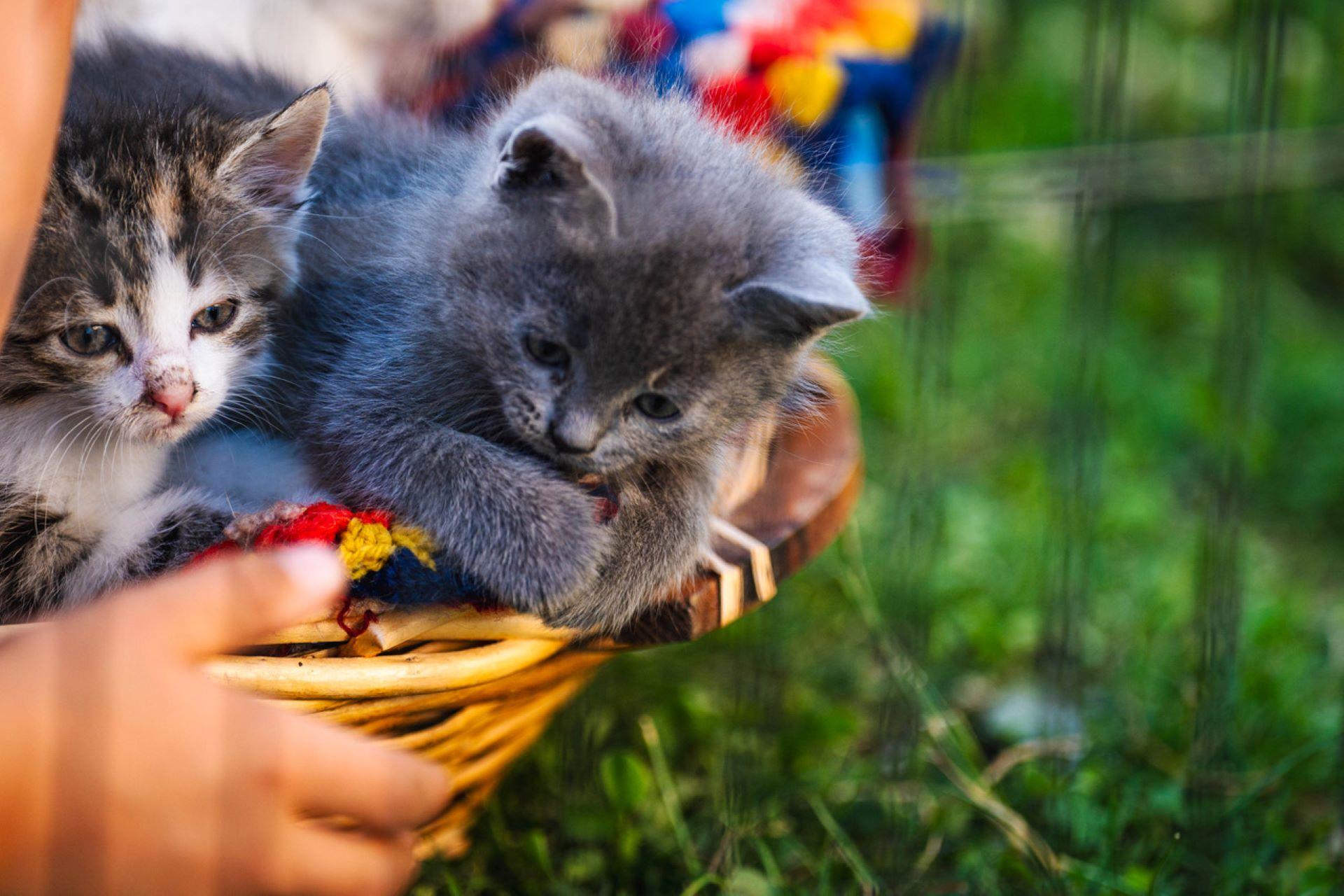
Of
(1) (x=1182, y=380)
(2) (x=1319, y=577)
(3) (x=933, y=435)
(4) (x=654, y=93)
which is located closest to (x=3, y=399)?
(4) (x=654, y=93)

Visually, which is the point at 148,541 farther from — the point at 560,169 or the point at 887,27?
the point at 887,27

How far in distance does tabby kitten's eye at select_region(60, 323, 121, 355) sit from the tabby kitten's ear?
1.38ft

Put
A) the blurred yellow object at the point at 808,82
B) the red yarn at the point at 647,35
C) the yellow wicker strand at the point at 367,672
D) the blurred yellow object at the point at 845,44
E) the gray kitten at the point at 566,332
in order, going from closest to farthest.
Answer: the yellow wicker strand at the point at 367,672, the gray kitten at the point at 566,332, the red yarn at the point at 647,35, the blurred yellow object at the point at 808,82, the blurred yellow object at the point at 845,44

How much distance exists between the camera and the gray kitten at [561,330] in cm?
103

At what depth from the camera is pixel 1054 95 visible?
333 centimetres

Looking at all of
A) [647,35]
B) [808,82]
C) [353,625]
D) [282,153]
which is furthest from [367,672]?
[808,82]

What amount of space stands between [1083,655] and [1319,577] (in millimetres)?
673

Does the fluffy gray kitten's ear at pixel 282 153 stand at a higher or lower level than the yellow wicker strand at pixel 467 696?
higher

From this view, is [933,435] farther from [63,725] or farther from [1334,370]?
[63,725]

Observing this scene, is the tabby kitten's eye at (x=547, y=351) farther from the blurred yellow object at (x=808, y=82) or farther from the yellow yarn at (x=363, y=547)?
the blurred yellow object at (x=808, y=82)

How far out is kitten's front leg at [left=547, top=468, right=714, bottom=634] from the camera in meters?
1.08

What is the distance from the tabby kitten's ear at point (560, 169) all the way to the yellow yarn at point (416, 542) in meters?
0.34

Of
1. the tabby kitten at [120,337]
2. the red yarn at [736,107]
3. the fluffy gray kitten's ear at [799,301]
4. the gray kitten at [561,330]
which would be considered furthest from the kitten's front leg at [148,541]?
the red yarn at [736,107]

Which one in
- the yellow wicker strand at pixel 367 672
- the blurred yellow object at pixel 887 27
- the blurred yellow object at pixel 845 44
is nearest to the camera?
the yellow wicker strand at pixel 367 672
